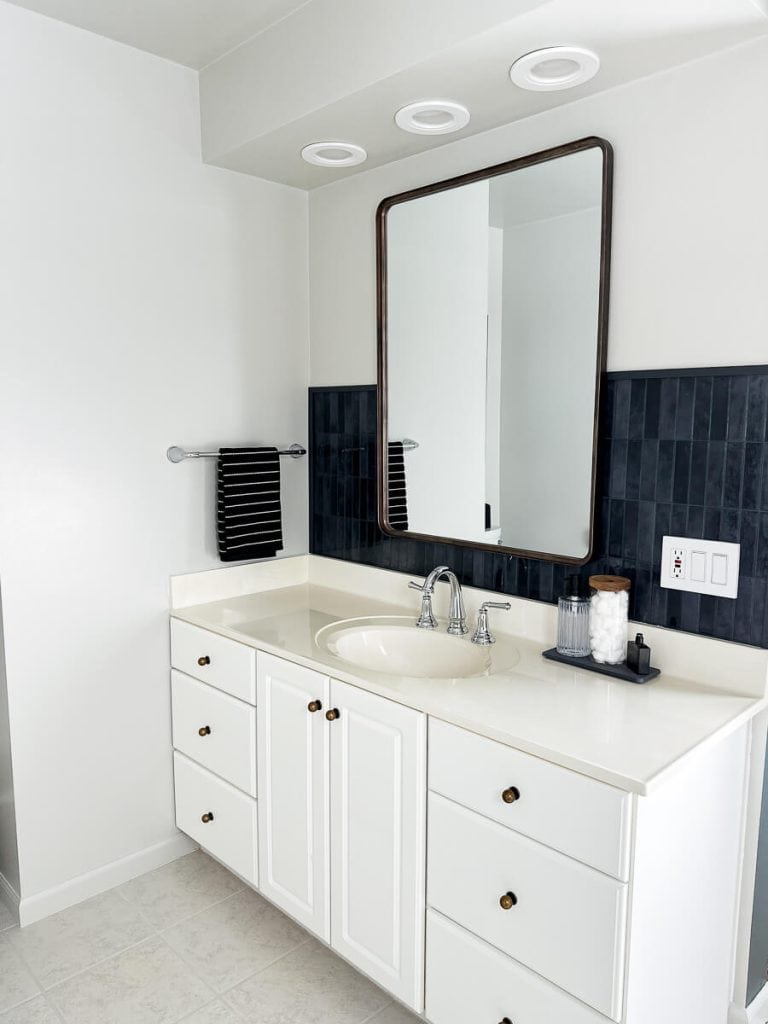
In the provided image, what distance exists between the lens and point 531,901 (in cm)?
141

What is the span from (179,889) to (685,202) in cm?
229

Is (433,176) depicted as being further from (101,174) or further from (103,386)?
(103,386)

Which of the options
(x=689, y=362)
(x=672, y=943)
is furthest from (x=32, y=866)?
(x=689, y=362)

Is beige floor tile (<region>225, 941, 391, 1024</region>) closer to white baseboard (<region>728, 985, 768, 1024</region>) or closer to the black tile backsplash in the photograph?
white baseboard (<region>728, 985, 768, 1024</region>)

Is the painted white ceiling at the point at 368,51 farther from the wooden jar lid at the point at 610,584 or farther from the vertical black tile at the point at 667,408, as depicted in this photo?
the wooden jar lid at the point at 610,584

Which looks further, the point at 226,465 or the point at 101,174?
the point at 226,465

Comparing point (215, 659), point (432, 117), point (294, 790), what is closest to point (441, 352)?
point (432, 117)

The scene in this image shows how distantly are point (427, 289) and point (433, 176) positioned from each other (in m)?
0.31

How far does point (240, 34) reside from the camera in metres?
2.05

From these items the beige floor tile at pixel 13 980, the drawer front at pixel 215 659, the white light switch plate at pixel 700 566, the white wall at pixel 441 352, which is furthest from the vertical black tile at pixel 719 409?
the beige floor tile at pixel 13 980

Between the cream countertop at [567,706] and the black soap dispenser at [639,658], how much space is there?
38 millimetres

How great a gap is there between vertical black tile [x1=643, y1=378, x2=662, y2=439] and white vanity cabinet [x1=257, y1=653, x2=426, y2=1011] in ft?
2.70

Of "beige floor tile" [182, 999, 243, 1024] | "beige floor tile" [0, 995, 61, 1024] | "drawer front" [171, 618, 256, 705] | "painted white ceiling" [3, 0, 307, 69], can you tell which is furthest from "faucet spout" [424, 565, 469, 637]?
"painted white ceiling" [3, 0, 307, 69]

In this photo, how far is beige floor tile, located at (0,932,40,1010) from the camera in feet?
6.13
